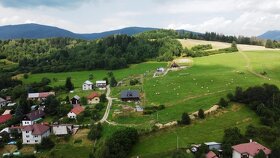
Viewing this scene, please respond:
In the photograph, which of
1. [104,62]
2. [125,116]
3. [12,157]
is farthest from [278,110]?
[104,62]

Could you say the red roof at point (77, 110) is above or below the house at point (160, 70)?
below

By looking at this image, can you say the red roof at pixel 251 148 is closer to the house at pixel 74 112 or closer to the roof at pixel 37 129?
the house at pixel 74 112

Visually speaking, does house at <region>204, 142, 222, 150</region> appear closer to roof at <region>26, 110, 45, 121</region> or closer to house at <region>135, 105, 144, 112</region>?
house at <region>135, 105, 144, 112</region>

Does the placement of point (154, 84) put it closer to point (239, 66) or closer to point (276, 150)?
point (239, 66)

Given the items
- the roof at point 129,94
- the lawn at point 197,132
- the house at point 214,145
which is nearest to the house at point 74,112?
the roof at point 129,94

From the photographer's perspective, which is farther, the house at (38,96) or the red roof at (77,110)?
the house at (38,96)

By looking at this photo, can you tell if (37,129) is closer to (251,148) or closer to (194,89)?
(194,89)
